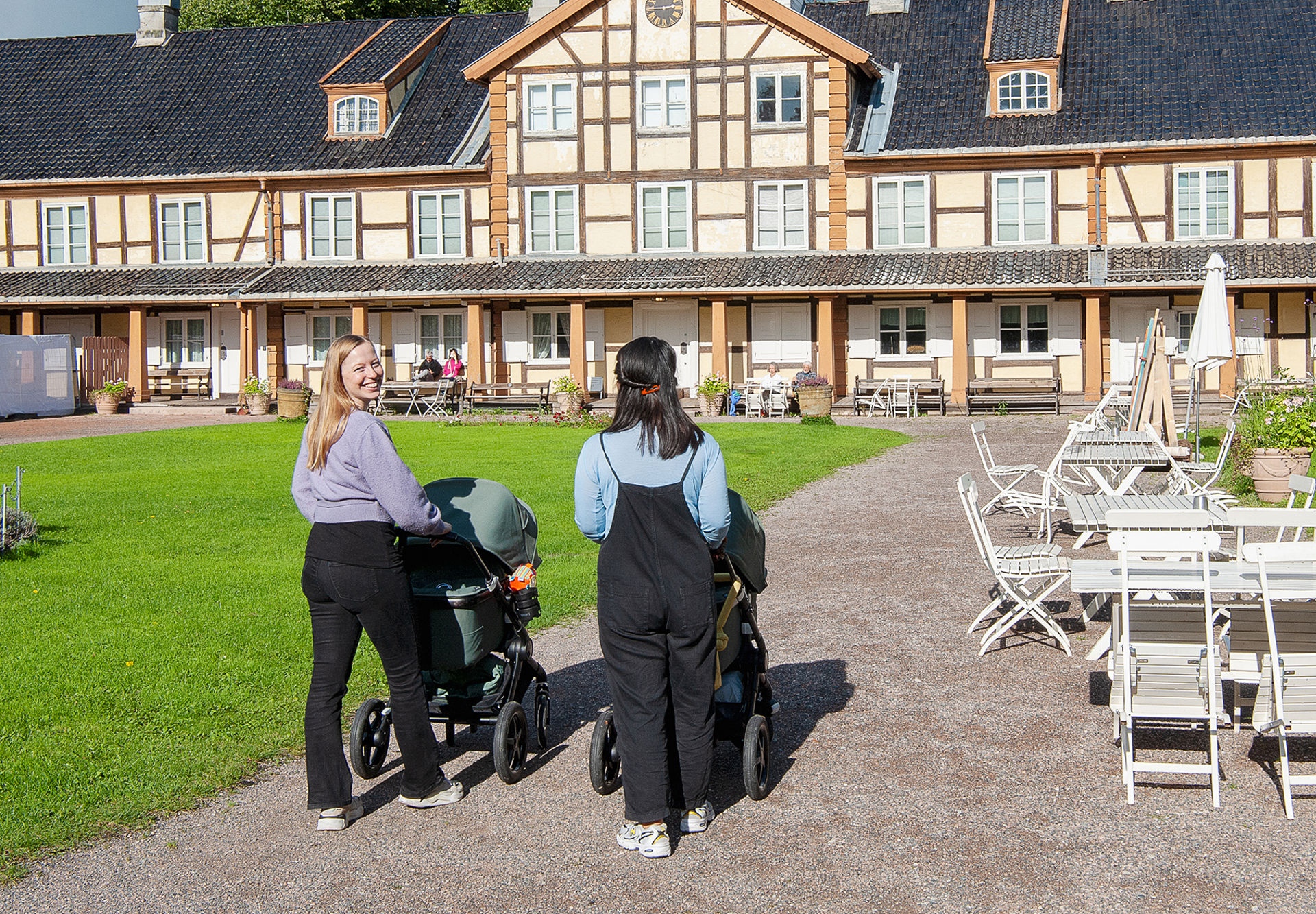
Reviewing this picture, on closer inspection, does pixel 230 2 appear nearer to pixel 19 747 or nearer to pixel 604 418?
pixel 604 418

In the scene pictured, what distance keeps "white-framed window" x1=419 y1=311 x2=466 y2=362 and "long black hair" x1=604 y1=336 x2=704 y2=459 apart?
27.1 m

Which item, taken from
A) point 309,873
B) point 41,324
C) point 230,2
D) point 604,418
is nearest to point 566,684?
point 309,873

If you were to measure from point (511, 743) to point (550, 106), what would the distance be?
25.7 m

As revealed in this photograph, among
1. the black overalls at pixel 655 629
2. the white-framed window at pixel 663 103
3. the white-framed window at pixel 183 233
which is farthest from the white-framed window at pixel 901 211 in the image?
the black overalls at pixel 655 629

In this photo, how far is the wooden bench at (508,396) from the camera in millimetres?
29266

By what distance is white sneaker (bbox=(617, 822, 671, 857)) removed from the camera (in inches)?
185

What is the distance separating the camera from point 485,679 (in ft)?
19.1

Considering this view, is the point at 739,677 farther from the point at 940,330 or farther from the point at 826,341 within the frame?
the point at 940,330

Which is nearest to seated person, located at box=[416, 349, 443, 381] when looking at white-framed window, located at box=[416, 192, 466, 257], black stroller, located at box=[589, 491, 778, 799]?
white-framed window, located at box=[416, 192, 466, 257]

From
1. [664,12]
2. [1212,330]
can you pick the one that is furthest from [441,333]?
[1212,330]

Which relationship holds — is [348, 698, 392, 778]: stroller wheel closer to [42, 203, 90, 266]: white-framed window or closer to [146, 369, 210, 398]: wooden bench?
[146, 369, 210, 398]: wooden bench

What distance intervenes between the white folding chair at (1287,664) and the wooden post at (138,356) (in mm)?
29511

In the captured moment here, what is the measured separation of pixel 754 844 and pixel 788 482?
10.9m

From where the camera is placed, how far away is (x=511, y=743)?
18.1ft
